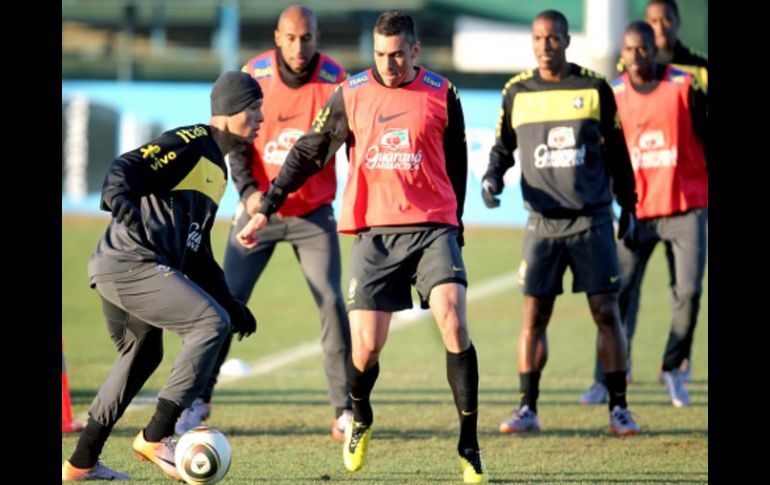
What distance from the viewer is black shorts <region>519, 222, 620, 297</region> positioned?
31.3ft

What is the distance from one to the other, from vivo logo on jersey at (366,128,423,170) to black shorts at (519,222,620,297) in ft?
6.59

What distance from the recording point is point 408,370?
41.4ft

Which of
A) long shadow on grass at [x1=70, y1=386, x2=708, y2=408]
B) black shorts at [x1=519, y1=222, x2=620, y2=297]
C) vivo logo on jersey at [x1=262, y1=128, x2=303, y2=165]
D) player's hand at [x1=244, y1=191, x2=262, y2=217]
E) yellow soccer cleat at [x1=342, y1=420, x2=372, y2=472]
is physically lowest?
long shadow on grass at [x1=70, y1=386, x2=708, y2=408]

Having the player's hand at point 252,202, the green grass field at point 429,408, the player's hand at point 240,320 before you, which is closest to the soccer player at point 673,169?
the green grass field at point 429,408

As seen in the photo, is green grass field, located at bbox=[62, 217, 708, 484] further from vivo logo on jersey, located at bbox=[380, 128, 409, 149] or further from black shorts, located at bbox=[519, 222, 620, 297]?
vivo logo on jersey, located at bbox=[380, 128, 409, 149]

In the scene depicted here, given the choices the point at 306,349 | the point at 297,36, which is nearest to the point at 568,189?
the point at 297,36

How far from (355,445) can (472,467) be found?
0.74m

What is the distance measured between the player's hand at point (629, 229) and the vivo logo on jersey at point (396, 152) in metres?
2.28

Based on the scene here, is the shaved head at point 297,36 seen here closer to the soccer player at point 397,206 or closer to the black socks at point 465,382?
the soccer player at point 397,206

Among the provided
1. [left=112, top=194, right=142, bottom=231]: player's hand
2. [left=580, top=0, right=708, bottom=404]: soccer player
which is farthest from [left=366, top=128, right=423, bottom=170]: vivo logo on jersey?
[left=580, top=0, right=708, bottom=404]: soccer player

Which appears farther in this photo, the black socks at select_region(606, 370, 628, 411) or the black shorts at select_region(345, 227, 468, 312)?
the black socks at select_region(606, 370, 628, 411)
